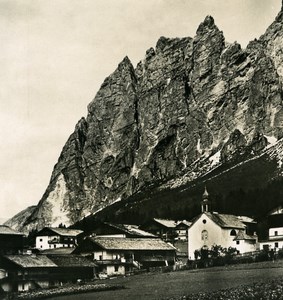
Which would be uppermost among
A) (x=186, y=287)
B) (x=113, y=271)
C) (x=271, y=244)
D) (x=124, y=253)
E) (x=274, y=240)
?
(x=274, y=240)

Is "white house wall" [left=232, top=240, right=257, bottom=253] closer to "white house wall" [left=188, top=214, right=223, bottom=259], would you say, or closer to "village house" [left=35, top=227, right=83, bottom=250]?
"white house wall" [left=188, top=214, right=223, bottom=259]

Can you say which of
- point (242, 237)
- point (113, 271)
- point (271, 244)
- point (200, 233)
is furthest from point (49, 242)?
point (271, 244)

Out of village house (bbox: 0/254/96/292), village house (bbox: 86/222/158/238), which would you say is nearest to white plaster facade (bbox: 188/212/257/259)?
village house (bbox: 86/222/158/238)

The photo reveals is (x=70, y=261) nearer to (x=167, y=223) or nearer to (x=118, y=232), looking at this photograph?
(x=118, y=232)

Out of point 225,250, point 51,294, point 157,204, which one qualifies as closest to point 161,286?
point 51,294

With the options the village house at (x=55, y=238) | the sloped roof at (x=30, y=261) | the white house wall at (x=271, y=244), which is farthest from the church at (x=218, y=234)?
the village house at (x=55, y=238)

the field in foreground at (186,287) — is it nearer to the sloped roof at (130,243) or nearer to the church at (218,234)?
the sloped roof at (130,243)

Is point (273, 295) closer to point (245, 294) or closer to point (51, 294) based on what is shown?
point (245, 294)
